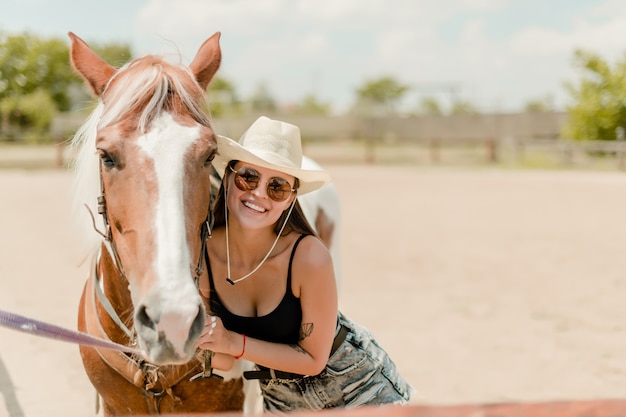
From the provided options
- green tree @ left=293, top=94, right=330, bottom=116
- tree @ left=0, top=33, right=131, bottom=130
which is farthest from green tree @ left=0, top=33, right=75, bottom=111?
green tree @ left=293, top=94, right=330, bottom=116

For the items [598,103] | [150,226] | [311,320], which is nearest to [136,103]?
[150,226]

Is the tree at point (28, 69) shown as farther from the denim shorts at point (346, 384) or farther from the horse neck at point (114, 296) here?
the denim shorts at point (346, 384)

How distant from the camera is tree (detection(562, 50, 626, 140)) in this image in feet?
73.9

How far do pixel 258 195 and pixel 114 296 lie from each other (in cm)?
69

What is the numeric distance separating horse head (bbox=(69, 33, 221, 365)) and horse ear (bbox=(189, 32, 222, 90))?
0.13 meters

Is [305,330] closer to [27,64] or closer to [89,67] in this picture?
[89,67]

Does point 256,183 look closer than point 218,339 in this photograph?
No

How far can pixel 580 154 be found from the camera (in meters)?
20.6

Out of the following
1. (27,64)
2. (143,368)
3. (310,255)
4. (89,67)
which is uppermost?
(27,64)

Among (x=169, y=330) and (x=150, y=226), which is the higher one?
(x=150, y=226)

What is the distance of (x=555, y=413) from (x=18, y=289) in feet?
21.5

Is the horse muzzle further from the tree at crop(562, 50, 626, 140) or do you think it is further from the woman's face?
the tree at crop(562, 50, 626, 140)

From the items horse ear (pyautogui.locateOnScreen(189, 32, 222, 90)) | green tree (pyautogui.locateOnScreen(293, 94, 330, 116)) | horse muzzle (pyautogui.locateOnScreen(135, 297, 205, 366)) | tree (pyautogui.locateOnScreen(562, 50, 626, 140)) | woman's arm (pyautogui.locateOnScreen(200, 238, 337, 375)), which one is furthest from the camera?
green tree (pyautogui.locateOnScreen(293, 94, 330, 116))

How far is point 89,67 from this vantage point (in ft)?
6.78
